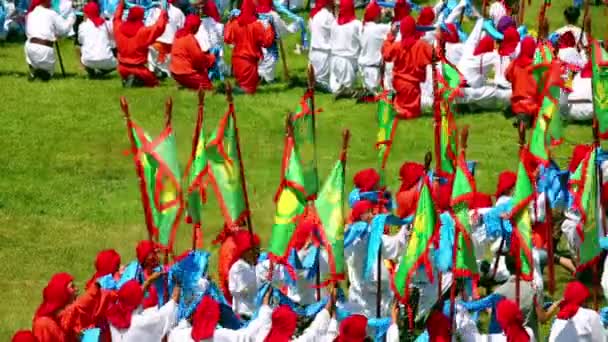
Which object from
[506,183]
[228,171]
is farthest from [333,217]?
[506,183]

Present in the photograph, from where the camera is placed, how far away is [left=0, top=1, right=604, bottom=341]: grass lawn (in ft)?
45.7

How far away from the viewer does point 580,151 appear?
43.6 ft

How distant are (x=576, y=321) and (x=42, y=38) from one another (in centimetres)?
1079

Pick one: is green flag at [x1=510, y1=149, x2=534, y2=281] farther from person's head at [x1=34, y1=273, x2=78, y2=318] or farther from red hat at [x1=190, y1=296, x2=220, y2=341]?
person's head at [x1=34, y1=273, x2=78, y2=318]

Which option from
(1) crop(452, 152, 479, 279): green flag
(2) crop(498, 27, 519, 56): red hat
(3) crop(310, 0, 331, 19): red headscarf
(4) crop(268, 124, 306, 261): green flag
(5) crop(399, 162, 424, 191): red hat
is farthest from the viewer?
(3) crop(310, 0, 331, 19): red headscarf

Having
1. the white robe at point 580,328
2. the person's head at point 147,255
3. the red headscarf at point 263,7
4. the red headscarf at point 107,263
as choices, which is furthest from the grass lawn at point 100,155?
the white robe at point 580,328

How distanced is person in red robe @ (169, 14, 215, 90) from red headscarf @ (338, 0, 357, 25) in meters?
1.76

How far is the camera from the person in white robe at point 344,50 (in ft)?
61.9

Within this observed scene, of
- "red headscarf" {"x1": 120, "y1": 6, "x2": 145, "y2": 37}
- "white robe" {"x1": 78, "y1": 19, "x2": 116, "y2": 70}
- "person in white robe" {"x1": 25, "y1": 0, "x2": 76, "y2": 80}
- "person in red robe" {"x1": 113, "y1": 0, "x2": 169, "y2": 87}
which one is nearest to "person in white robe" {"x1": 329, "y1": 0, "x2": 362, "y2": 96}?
"person in red robe" {"x1": 113, "y1": 0, "x2": 169, "y2": 87}

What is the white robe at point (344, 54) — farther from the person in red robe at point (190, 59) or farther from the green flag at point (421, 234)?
the green flag at point (421, 234)

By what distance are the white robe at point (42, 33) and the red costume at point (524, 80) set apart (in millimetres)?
6117

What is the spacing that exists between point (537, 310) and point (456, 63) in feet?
26.3

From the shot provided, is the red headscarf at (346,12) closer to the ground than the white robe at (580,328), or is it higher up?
higher up

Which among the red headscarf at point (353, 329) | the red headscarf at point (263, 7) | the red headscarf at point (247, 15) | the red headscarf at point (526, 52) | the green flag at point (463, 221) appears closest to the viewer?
the red headscarf at point (353, 329)
